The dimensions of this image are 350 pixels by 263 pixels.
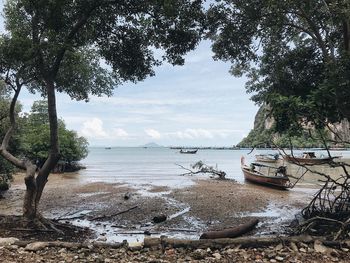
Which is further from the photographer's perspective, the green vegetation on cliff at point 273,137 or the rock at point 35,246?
the green vegetation on cliff at point 273,137

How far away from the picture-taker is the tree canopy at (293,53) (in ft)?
32.5

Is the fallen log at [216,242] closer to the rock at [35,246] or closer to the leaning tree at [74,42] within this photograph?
the rock at [35,246]

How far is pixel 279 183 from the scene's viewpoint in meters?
25.9

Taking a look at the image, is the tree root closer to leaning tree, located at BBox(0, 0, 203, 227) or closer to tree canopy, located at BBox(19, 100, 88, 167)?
leaning tree, located at BBox(0, 0, 203, 227)

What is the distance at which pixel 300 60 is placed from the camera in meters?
13.6

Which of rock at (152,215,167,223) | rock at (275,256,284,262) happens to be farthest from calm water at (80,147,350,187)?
rock at (275,256,284,262)

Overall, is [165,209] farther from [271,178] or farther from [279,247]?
[271,178]

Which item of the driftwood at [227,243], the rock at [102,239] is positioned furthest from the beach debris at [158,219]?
the driftwood at [227,243]

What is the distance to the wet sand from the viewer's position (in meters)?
13.1

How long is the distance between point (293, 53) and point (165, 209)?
877cm

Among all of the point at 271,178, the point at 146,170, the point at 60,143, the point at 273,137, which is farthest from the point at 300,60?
the point at 146,170

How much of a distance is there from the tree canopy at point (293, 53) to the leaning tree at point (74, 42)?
1.63m

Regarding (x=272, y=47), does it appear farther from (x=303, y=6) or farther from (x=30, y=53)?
(x=30, y=53)

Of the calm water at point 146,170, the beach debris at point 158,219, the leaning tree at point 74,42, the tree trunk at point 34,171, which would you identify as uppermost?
the leaning tree at point 74,42
